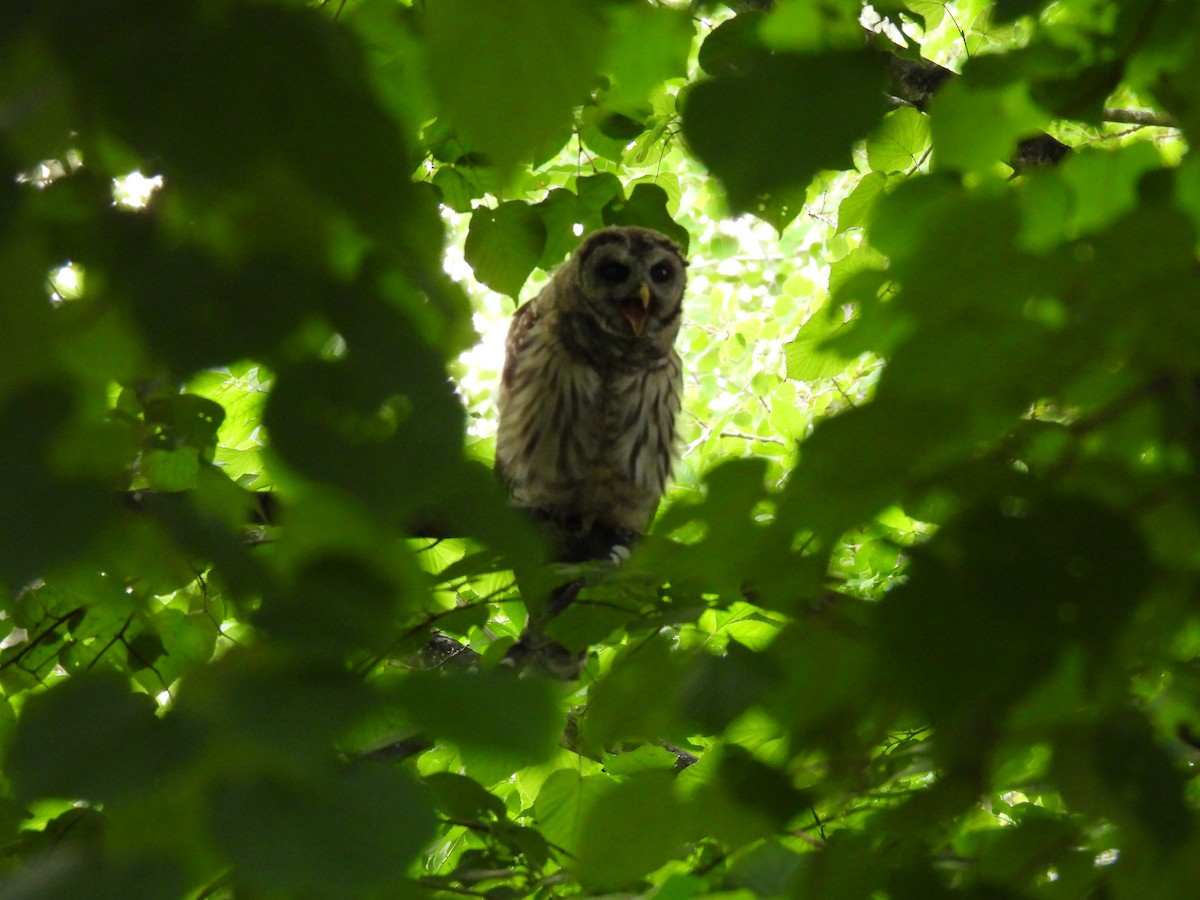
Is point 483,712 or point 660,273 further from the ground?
point 483,712

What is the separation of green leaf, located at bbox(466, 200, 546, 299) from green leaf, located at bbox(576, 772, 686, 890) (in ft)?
5.05

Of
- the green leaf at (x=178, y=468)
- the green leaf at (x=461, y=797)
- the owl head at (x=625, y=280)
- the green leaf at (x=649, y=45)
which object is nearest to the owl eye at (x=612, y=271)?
the owl head at (x=625, y=280)

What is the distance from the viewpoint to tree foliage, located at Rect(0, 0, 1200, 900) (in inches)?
15.4

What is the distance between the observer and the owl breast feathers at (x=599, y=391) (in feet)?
11.9

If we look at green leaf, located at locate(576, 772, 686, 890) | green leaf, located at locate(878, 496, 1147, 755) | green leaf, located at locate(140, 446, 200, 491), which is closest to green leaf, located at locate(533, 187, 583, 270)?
green leaf, located at locate(140, 446, 200, 491)

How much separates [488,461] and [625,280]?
3238mm

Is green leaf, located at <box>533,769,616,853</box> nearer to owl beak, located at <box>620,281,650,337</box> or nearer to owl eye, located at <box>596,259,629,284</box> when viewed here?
owl beak, located at <box>620,281,650,337</box>

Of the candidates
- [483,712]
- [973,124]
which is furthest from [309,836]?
[973,124]

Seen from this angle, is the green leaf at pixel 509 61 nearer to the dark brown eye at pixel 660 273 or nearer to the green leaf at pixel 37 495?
the green leaf at pixel 37 495

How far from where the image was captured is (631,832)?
0.69 m

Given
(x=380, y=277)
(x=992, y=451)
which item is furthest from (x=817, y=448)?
Answer: (x=380, y=277)

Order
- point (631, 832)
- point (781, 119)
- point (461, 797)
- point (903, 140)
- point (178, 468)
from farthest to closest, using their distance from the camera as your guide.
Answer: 1. point (903, 140)
2. point (178, 468)
3. point (461, 797)
4. point (631, 832)
5. point (781, 119)

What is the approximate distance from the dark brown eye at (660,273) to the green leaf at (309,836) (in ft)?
11.3

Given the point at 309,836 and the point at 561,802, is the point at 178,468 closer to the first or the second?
the point at 561,802
